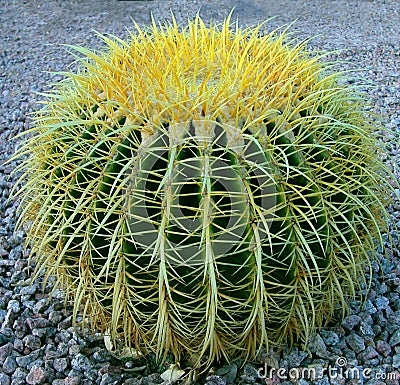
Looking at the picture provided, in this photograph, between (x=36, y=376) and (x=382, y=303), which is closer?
(x=36, y=376)

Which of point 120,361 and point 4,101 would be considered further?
point 4,101

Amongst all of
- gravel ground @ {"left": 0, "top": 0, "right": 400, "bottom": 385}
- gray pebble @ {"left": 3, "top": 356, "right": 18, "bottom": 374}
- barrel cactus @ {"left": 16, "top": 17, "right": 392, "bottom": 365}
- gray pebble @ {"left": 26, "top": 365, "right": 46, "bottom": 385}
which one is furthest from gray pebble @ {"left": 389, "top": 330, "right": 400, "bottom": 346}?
gray pebble @ {"left": 3, "top": 356, "right": 18, "bottom": 374}

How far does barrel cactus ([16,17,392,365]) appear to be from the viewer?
1450 millimetres

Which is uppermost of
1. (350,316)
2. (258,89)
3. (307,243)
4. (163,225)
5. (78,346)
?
(258,89)

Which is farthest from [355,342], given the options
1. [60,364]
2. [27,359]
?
[27,359]

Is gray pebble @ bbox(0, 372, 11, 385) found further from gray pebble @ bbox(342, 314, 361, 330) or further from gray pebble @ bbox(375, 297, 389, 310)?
gray pebble @ bbox(375, 297, 389, 310)

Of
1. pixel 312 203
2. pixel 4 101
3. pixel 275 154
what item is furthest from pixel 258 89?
pixel 4 101

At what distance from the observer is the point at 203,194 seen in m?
1.41

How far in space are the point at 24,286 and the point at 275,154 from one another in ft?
4.24

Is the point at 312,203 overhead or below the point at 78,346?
overhead

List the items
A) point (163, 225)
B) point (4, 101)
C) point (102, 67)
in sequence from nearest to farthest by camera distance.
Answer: point (163, 225)
point (102, 67)
point (4, 101)

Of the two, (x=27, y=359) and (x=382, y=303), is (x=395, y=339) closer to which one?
(x=382, y=303)

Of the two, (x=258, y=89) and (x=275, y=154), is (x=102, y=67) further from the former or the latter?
(x=275, y=154)

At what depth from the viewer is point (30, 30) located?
5434 mm
